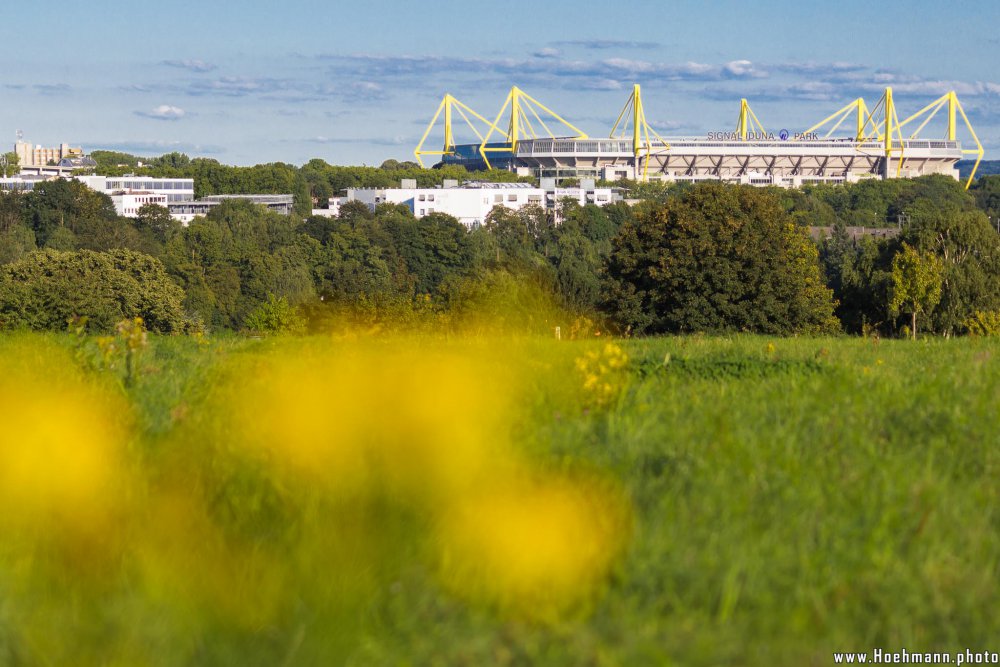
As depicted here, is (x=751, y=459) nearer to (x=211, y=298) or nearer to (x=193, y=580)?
(x=193, y=580)

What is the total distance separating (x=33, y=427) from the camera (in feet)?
15.5

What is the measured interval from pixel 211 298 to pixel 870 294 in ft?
85.5

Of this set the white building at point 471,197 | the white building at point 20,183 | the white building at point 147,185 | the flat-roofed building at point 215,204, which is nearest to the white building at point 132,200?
the white building at point 147,185

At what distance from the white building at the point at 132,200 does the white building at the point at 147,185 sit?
83cm

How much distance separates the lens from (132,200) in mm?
A: 84812

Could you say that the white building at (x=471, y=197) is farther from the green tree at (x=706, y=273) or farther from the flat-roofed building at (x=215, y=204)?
the green tree at (x=706, y=273)

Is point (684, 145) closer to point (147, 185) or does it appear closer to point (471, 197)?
point (471, 197)

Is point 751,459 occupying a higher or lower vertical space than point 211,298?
higher

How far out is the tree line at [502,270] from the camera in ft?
73.6

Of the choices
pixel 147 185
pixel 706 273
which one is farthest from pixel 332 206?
pixel 706 273

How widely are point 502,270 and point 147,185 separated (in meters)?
70.1

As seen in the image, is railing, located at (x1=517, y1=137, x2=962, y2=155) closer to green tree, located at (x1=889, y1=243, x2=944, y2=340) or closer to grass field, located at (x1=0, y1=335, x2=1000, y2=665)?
green tree, located at (x1=889, y1=243, x2=944, y2=340)

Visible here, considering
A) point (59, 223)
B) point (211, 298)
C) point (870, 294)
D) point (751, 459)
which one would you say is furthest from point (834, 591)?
point (59, 223)

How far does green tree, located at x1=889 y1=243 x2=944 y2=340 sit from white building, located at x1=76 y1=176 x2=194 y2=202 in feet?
228
